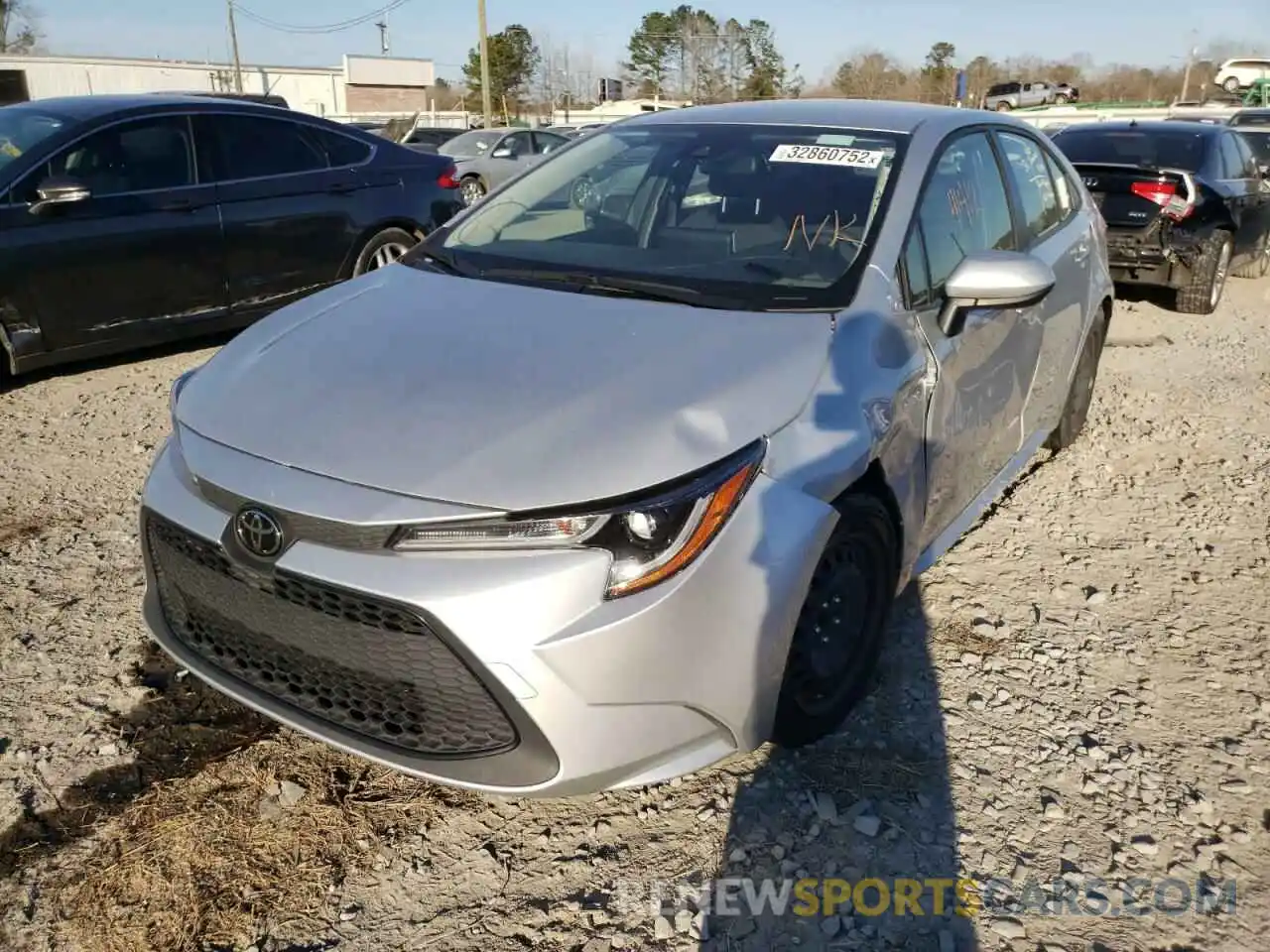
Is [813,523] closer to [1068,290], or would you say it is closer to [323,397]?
[323,397]

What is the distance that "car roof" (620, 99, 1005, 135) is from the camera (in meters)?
3.29

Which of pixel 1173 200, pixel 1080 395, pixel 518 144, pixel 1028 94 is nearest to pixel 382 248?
pixel 1080 395

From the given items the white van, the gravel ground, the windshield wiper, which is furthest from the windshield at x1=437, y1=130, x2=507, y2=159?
the white van

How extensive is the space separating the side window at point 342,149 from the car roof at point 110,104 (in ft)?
1.78

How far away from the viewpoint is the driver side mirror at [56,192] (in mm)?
5109

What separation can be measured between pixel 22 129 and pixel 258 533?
4.69 metres

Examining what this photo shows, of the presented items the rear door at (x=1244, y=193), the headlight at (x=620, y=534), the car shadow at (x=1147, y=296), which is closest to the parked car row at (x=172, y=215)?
the headlight at (x=620, y=534)

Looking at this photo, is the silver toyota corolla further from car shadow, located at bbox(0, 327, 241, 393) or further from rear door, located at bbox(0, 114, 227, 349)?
car shadow, located at bbox(0, 327, 241, 393)

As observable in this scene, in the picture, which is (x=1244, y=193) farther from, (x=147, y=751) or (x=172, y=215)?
(x=147, y=751)

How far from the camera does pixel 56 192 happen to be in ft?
16.8

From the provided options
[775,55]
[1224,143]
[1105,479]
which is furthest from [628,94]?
[1105,479]

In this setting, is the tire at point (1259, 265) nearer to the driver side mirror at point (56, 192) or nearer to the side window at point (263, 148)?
the side window at point (263, 148)

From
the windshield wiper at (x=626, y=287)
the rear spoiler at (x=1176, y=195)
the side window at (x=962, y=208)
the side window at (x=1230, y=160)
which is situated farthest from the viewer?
the side window at (x=1230, y=160)

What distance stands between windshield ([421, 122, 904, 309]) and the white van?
53184 millimetres
